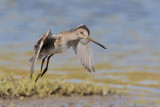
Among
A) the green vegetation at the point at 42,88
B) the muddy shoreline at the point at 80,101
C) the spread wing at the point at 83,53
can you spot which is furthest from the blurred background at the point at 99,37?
the spread wing at the point at 83,53

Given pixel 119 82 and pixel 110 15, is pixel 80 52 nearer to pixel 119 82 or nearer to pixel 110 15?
pixel 119 82

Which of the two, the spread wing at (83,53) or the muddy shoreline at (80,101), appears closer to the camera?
the spread wing at (83,53)

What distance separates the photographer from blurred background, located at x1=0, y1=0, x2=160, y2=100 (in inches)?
442

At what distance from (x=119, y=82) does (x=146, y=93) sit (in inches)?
40.0

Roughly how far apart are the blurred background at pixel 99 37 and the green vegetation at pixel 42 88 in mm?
354

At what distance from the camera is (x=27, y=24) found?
18.2 meters

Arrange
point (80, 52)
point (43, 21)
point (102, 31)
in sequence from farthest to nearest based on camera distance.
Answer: point (43, 21), point (102, 31), point (80, 52)

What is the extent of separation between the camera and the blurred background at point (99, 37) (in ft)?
36.8

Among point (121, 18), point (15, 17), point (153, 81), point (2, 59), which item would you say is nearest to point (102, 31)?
point (121, 18)

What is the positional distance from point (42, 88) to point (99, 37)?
823 centimetres

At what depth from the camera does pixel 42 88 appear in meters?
8.64

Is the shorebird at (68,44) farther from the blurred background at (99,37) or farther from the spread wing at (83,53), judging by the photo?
the blurred background at (99,37)

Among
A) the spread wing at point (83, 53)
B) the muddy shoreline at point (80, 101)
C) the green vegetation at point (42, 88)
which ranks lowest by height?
the muddy shoreline at point (80, 101)

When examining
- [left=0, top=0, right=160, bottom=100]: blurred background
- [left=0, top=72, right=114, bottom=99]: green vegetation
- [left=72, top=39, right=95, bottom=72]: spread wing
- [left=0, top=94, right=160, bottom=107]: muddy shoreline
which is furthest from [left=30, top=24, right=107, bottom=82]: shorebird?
[left=0, top=0, right=160, bottom=100]: blurred background
